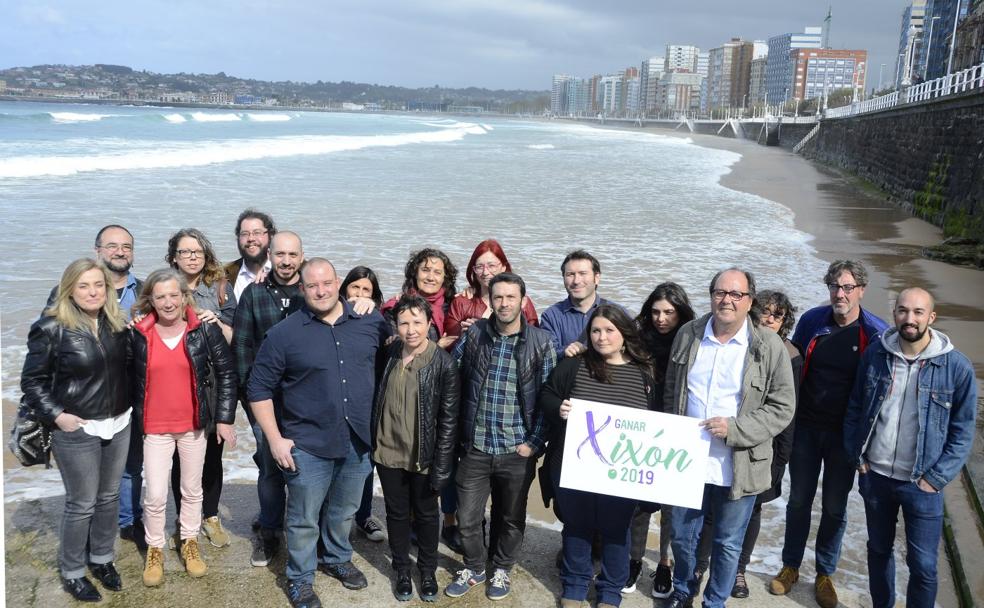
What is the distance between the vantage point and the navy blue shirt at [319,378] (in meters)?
3.68

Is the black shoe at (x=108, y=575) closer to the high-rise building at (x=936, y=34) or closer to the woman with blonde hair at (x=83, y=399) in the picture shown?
the woman with blonde hair at (x=83, y=399)

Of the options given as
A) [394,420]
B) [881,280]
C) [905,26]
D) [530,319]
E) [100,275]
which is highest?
[905,26]

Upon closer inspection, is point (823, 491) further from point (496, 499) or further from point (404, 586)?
point (404, 586)

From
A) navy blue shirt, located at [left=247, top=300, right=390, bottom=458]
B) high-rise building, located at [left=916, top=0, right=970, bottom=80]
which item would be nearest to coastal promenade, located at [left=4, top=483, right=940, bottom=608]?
navy blue shirt, located at [left=247, top=300, right=390, bottom=458]

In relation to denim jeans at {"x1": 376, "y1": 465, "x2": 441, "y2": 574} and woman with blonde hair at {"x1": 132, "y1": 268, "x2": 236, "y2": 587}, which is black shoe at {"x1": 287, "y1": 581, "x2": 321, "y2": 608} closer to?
denim jeans at {"x1": 376, "y1": 465, "x2": 441, "y2": 574}

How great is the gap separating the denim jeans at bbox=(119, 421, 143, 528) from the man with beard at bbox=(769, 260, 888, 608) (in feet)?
11.4

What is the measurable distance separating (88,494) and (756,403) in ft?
10.6

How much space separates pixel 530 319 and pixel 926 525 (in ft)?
7.24

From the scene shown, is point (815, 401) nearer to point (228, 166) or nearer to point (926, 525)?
point (926, 525)

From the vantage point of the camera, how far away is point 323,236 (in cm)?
1538

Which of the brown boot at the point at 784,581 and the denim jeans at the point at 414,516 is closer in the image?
the denim jeans at the point at 414,516

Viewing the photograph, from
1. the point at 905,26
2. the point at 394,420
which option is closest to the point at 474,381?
the point at 394,420

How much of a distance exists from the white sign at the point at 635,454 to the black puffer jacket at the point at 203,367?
5.86 feet

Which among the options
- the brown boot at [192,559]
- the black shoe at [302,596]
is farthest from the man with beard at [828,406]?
the brown boot at [192,559]
